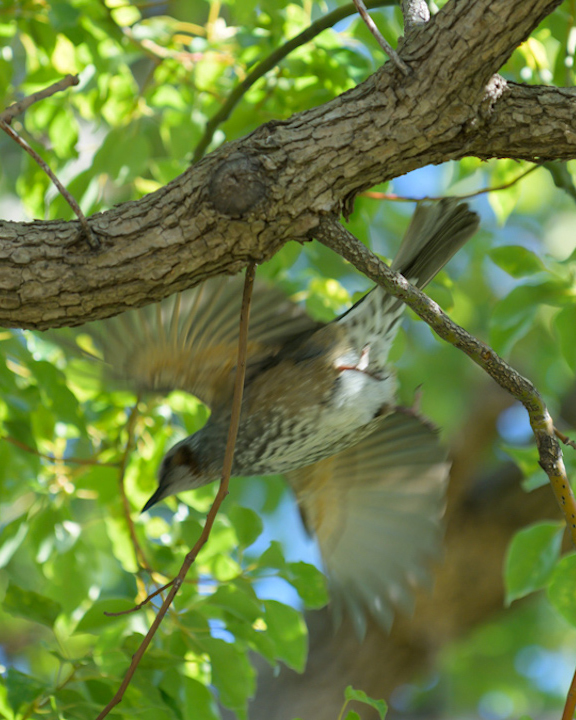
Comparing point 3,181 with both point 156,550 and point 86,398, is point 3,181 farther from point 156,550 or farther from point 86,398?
point 156,550

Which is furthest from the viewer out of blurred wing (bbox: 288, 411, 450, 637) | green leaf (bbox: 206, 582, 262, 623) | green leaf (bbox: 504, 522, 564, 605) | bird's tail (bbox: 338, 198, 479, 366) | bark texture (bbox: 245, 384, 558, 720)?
bark texture (bbox: 245, 384, 558, 720)

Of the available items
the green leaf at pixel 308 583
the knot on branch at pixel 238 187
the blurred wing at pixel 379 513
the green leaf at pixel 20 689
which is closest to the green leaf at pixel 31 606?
the green leaf at pixel 20 689

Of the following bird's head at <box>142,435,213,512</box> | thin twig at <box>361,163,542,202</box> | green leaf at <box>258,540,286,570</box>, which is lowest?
green leaf at <box>258,540,286,570</box>

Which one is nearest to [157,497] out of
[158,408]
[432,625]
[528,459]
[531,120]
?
[158,408]

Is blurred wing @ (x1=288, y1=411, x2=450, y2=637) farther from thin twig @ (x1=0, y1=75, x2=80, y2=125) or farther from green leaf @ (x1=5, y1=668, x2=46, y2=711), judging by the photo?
thin twig @ (x1=0, y1=75, x2=80, y2=125)

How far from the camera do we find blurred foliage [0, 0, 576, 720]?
1629 mm

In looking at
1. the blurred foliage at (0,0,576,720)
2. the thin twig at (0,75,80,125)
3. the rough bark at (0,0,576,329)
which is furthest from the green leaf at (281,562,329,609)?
the thin twig at (0,75,80,125)

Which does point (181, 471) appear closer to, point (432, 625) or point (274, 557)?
point (274, 557)

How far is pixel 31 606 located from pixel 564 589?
1.05 meters

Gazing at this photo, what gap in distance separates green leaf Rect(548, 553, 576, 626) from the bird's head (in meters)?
0.82

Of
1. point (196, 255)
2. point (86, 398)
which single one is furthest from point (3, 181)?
point (196, 255)

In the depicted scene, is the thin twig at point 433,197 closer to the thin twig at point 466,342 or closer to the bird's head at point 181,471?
the thin twig at point 466,342

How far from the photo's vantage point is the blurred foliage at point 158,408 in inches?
64.1

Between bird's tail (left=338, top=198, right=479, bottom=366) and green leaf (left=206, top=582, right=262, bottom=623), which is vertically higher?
bird's tail (left=338, top=198, right=479, bottom=366)
